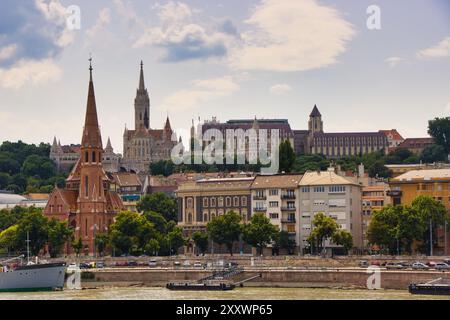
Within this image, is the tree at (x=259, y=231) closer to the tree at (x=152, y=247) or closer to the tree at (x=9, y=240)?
the tree at (x=152, y=247)

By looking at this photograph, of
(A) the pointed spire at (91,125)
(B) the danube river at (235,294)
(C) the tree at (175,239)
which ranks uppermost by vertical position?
(A) the pointed spire at (91,125)

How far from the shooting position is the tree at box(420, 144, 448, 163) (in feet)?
626

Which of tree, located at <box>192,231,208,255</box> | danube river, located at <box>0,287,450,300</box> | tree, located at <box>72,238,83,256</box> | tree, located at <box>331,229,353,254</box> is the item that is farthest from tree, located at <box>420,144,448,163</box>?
danube river, located at <box>0,287,450,300</box>

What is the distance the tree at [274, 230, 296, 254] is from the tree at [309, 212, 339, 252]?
4594 mm

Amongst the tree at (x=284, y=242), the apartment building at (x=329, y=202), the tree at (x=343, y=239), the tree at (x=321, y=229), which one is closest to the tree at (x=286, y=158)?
the apartment building at (x=329, y=202)

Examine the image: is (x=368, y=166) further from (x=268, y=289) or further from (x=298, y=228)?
(x=268, y=289)

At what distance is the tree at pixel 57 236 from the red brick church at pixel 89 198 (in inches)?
232

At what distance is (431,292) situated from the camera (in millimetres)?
64875

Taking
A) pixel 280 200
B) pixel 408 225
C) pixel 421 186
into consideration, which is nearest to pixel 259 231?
pixel 280 200

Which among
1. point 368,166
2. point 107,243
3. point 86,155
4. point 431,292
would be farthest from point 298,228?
point 368,166

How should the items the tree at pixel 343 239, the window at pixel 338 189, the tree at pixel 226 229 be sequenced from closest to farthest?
1. the tree at pixel 343 239
2. the tree at pixel 226 229
3. the window at pixel 338 189

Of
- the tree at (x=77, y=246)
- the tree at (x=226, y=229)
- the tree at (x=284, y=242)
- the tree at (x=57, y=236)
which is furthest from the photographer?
the tree at (x=77, y=246)

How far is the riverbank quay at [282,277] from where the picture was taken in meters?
72.1
